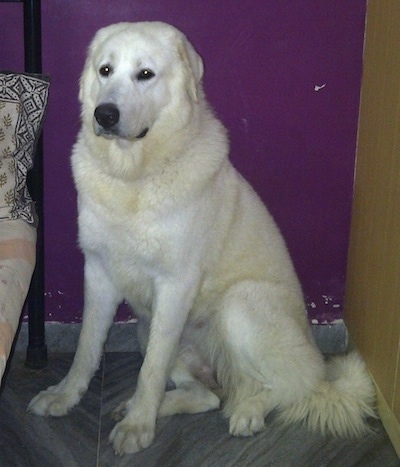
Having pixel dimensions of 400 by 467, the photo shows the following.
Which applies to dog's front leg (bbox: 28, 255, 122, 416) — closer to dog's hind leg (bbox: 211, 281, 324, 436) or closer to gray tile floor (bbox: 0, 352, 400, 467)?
gray tile floor (bbox: 0, 352, 400, 467)

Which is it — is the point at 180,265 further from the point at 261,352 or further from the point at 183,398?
the point at 183,398

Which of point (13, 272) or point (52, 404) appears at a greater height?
point (13, 272)

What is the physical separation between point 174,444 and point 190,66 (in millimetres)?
1200

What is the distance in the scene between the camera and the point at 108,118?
203cm

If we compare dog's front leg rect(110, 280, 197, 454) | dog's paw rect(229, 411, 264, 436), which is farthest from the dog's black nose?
dog's paw rect(229, 411, 264, 436)

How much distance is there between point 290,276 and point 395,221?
0.42 meters

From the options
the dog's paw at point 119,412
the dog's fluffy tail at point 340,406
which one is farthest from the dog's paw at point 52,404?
the dog's fluffy tail at point 340,406

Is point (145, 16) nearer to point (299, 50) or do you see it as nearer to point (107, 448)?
point (299, 50)

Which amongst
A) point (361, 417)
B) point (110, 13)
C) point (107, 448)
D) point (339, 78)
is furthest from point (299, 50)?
point (107, 448)

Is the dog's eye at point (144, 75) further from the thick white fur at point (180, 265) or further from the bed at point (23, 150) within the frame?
the bed at point (23, 150)

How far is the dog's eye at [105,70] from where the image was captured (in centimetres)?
213

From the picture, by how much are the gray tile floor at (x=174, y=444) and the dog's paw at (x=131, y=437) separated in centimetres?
2

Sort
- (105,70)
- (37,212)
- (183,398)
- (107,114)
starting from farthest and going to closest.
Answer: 1. (37,212)
2. (183,398)
3. (105,70)
4. (107,114)

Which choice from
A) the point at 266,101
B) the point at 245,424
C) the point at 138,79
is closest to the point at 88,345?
the point at 245,424
